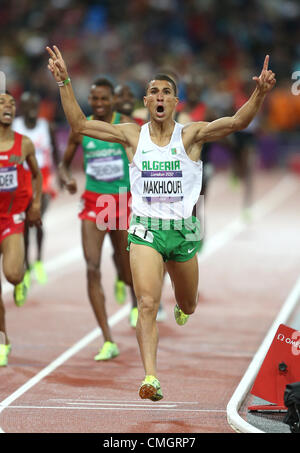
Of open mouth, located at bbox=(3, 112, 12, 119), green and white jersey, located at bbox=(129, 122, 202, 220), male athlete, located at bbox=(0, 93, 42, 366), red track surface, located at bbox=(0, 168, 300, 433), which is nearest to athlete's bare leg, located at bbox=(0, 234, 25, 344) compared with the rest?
male athlete, located at bbox=(0, 93, 42, 366)

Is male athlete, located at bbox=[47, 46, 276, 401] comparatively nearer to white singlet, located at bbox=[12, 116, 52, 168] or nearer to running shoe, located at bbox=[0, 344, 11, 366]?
running shoe, located at bbox=[0, 344, 11, 366]

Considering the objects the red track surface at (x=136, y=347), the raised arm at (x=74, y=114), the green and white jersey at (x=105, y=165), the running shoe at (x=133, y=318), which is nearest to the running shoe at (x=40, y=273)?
the red track surface at (x=136, y=347)

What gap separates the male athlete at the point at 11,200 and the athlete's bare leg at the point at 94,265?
1.74ft

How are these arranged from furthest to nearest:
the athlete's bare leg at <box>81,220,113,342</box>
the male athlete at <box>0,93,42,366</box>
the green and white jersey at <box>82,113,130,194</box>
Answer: the green and white jersey at <box>82,113,130,194</box> < the athlete's bare leg at <box>81,220,113,342</box> < the male athlete at <box>0,93,42,366</box>

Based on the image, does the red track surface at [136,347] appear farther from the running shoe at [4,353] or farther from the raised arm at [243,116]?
the raised arm at [243,116]

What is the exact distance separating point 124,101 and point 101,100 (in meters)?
1.53

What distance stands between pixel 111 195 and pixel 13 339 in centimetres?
188

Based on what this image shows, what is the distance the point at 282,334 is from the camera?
7719mm

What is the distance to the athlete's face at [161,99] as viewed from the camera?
791 cm

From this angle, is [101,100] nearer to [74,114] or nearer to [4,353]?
[74,114]

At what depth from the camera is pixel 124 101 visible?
1136cm

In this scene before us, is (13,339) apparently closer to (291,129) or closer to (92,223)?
(92,223)

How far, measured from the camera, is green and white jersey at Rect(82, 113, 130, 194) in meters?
10.0

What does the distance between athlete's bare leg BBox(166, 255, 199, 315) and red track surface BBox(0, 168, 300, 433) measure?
0.80 meters
